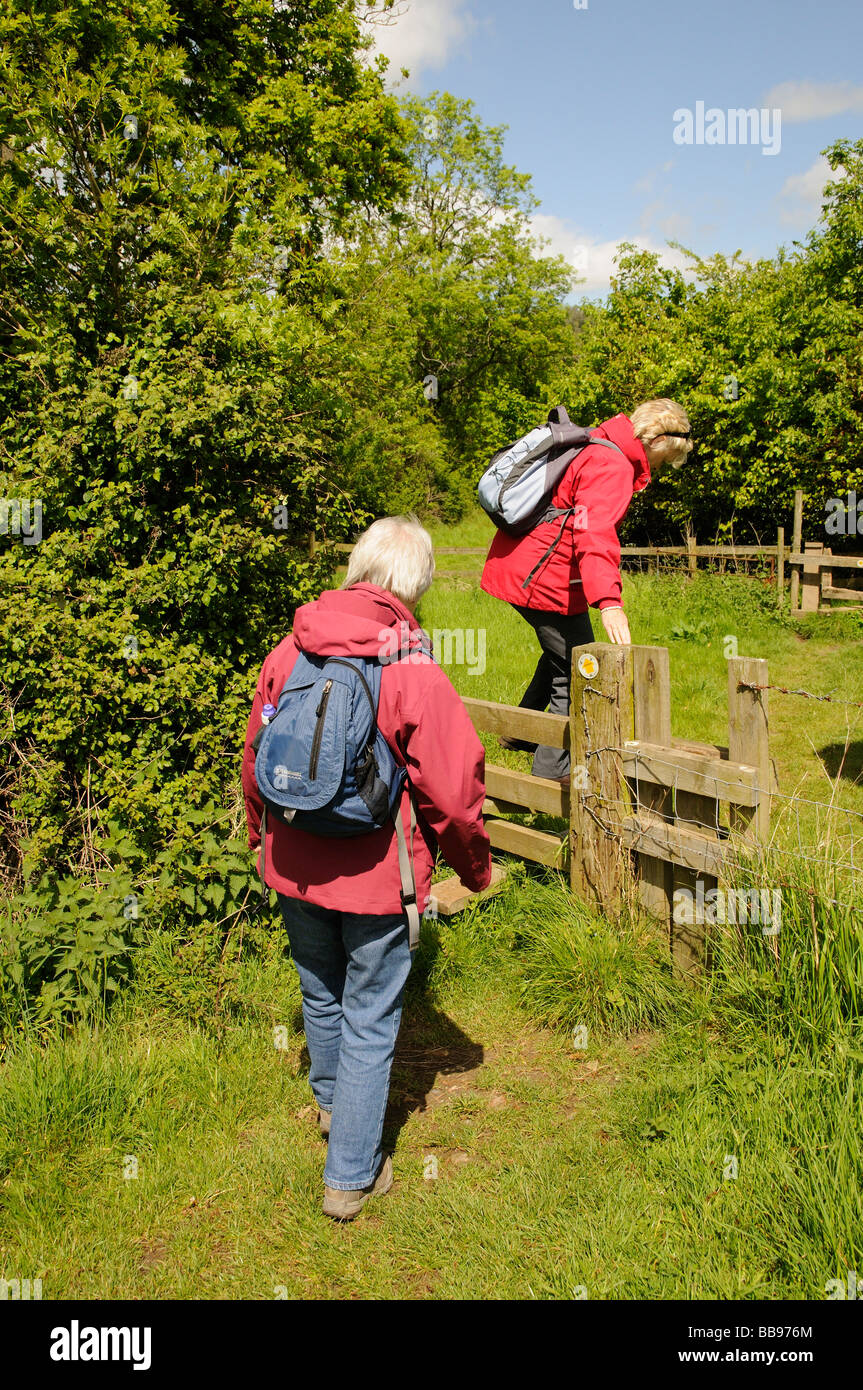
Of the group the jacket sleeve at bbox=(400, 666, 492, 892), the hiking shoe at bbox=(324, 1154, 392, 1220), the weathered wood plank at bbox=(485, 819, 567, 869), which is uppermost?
the jacket sleeve at bbox=(400, 666, 492, 892)

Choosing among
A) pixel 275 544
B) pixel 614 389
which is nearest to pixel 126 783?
pixel 275 544

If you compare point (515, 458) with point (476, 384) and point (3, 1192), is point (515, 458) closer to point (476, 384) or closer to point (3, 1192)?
point (3, 1192)

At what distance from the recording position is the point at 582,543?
4.02 m

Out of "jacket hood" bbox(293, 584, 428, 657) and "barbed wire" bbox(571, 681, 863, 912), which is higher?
"jacket hood" bbox(293, 584, 428, 657)

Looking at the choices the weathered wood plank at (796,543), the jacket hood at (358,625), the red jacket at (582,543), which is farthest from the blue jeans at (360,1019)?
the weathered wood plank at (796,543)

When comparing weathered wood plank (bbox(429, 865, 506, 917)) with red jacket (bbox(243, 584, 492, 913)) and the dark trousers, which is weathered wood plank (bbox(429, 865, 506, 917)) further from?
red jacket (bbox(243, 584, 492, 913))

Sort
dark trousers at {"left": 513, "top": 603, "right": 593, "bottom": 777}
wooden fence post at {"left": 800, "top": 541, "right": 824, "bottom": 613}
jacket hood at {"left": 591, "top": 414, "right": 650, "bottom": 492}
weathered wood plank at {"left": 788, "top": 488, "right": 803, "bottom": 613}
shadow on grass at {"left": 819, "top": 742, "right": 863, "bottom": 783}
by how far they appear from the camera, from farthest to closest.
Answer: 1. weathered wood plank at {"left": 788, "top": 488, "right": 803, "bottom": 613}
2. wooden fence post at {"left": 800, "top": 541, "right": 824, "bottom": 613}
3. shadow on grass at {"left": 819, "top": 742, "right": 863, "bottom": 783}
4. dark trousers at {"left": 513, "top": 603, "right": 593, "bottom": 777}
5. jacket hood at {"left": 591, "top": 414, "right": 650, "bottom": 492}

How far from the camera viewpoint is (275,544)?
4531 millimetres

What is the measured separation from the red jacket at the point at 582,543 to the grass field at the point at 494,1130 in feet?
4.37

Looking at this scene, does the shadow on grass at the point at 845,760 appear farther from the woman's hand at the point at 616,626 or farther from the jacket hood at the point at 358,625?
the jacket hood at the point at 358,625

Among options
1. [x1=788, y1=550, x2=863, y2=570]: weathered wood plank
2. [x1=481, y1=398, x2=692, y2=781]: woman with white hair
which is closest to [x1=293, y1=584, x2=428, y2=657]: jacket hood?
[x1=481, y1=398, x2=692, y2=781]: woman with white hair

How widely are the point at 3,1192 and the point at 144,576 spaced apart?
101 inches

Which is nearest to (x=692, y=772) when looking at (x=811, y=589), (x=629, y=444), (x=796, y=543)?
(x=629, y=444)

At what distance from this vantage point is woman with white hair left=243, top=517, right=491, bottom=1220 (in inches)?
100
